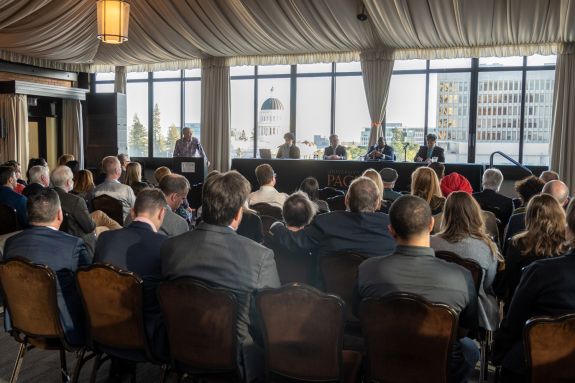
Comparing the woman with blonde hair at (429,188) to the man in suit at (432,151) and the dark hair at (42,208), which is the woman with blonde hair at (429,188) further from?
the man in suit at (432,151)

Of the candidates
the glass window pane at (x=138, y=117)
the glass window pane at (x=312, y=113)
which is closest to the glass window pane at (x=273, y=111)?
the glass window pane at (x=312, y=113)

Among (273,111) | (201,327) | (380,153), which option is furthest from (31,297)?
(273,111)

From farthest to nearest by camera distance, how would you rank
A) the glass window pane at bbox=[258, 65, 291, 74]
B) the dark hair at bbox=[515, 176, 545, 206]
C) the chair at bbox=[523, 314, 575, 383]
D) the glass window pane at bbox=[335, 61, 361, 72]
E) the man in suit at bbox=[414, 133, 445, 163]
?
the glass window pane at bbox=[258, 65, 291, 74] < the glass window pane at bbox=[335, 61, 361, 72] < the man in suit at bbox=[414, 133, 445, 163] < the dark hair at bbox=[515, 176, 545, 206] < the chair at bbox=[523, 314, 575, 383]

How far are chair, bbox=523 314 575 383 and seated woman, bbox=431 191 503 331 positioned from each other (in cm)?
104

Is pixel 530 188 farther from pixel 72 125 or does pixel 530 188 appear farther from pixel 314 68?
pixel 72 125

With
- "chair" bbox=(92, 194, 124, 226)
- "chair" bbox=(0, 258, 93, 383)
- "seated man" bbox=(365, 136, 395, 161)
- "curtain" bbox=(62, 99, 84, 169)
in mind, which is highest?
"curtain" bbox=(62, 99, 84, 169)

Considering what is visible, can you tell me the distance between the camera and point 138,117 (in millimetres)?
15531

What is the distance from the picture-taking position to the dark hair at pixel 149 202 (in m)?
3.18

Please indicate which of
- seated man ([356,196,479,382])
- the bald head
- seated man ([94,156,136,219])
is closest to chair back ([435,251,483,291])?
seated man ([356,196,479,382])

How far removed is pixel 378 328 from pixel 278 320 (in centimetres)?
44

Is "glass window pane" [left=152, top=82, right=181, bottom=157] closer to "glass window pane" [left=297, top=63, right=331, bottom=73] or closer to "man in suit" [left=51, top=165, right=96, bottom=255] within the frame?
"glass window pane" [left=297, top=63, right=331, bottom=73]

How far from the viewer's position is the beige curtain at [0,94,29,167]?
1263 centimetres

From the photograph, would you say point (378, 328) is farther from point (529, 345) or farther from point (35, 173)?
point (35, 173)

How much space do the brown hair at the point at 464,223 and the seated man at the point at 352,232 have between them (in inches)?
14.7
